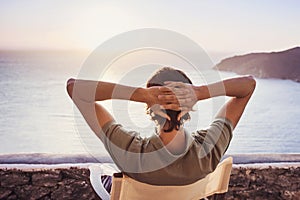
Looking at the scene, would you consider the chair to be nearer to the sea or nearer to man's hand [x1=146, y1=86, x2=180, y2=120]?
man's hand [x1=146, y1=86, x2=180, y2=120]

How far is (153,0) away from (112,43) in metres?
0.77

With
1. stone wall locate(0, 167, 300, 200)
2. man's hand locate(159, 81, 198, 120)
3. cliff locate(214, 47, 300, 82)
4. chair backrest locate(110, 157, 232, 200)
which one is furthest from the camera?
cliff locate(214, 47, 300, 82)

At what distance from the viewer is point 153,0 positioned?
8.35ft

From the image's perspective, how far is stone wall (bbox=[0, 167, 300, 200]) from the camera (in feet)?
8.11

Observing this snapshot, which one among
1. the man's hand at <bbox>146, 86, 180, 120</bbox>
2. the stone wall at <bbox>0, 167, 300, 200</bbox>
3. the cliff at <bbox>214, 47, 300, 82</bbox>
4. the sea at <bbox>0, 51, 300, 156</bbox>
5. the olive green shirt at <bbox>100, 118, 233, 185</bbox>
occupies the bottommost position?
the stone wall at <bbox>0, 167, 300, 200</bbox>

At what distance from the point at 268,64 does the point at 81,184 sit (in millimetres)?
1348

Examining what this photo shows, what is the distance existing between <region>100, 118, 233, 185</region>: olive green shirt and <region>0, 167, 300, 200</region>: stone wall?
3.77ft

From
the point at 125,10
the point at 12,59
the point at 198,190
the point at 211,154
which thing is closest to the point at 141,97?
the point at 211,154

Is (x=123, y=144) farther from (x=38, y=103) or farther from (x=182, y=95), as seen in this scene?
(x=38, y=103)

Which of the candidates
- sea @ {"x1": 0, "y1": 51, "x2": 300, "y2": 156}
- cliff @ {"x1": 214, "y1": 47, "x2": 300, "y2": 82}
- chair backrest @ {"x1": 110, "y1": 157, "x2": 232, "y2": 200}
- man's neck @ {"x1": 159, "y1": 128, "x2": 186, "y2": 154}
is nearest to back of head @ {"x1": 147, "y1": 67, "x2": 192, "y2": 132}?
man's neck @ {"x1": 159, "y1": 128, "x2": 186, "y2": 154}

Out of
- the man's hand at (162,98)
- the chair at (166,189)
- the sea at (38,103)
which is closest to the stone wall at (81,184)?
the sea at (38,103)

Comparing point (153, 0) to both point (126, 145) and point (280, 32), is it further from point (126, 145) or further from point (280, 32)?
point (126, 145)

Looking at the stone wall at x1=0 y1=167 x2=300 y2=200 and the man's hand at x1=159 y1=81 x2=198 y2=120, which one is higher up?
the man's hand at x1=159 y1=81 x2=198 y2=120

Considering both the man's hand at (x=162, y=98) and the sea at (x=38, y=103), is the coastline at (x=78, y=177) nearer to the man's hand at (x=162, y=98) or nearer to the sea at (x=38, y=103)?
the sea at (x=38, y=103)
